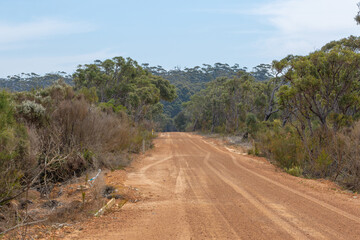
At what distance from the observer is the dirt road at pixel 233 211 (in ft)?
21.3

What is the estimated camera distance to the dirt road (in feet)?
21.3

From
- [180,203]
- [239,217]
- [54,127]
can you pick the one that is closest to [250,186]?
[180,203]

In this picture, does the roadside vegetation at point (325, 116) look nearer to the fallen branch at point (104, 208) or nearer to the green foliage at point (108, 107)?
the fallen branch at point (104, 208)

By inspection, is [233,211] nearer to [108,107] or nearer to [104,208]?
[104,208]

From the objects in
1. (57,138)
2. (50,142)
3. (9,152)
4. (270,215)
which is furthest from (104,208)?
(57,138)

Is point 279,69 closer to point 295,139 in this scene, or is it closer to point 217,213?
point 295,139

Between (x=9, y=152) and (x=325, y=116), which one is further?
(x=325, y=116)

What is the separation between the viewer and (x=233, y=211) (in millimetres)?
8102

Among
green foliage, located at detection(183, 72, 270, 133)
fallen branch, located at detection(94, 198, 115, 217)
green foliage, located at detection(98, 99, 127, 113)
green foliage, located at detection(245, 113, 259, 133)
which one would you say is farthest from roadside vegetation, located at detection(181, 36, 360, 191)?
green foliage, located at detection(183, 72, 270, 133)

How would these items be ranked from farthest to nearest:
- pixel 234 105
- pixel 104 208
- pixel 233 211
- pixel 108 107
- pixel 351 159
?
pixel 234 105 < pixel 108 107 < pixel 351 159 < pixel 104 208 < pixel 233 211

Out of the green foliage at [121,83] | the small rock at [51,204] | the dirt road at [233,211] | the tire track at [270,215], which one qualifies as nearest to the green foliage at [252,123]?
the green foliage at [121,83]

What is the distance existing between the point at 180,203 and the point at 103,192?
2.57 meters

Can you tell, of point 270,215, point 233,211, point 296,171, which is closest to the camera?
point 270,215

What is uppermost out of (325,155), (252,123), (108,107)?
(108,107)
